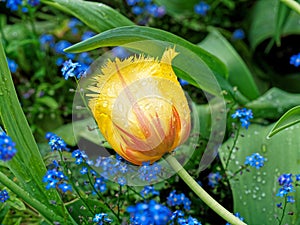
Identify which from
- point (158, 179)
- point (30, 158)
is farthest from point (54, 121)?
point (30, 158)

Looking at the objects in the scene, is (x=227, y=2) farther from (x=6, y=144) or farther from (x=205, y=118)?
(x=6, y=144)

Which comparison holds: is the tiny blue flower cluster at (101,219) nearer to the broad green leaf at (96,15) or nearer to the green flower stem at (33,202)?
the green flower stem at (33,202)

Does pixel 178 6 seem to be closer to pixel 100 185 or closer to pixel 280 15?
pixel 280 15

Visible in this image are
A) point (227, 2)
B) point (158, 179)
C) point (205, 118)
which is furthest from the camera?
point (227, 2)

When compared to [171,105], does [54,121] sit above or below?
above

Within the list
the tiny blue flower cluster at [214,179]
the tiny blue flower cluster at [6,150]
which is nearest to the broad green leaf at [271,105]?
the tiny blue flower cluster at [214,179]
